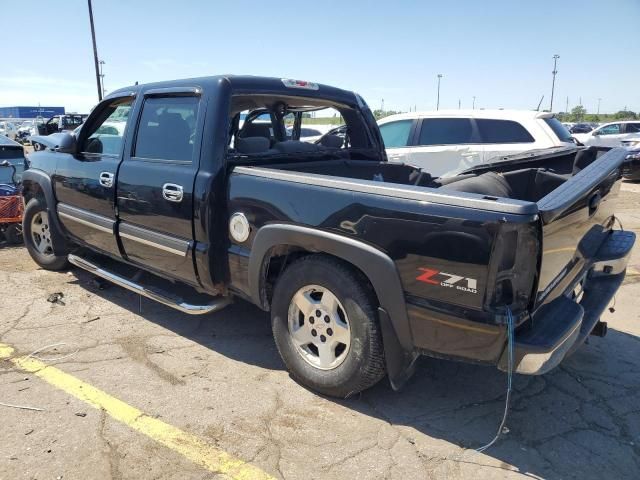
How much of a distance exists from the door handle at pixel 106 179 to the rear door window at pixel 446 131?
546cm

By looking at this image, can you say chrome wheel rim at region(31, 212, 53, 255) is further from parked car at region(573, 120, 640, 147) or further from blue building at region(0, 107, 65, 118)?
blue building at region(0, 107, 65, 118)

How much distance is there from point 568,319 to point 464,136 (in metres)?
5.87

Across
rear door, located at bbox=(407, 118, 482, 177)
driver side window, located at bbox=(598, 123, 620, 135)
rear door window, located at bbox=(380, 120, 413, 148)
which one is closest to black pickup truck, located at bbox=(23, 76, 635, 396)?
rear door, located at bbox=(407, 118, 482, 177)

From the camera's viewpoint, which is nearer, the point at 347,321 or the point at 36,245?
the point at 347,321

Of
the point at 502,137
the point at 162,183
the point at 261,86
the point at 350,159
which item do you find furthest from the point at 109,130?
the point at 502,137

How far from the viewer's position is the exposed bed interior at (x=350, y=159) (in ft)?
12.5

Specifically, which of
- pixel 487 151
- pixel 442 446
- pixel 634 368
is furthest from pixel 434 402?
pixel 487 151

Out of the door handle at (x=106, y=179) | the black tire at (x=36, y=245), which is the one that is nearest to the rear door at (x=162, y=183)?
the door handle at (x=106, y=179)

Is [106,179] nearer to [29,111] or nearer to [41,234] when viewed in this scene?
[41,234]

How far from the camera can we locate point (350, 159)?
454 cm

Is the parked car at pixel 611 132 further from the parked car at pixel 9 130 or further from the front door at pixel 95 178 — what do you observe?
the parked car at pixel 9 130

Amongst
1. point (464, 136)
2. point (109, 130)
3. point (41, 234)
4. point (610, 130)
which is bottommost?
point (41, 234)

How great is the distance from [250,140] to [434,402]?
227 cm

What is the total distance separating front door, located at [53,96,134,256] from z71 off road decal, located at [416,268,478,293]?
2.80 metres
